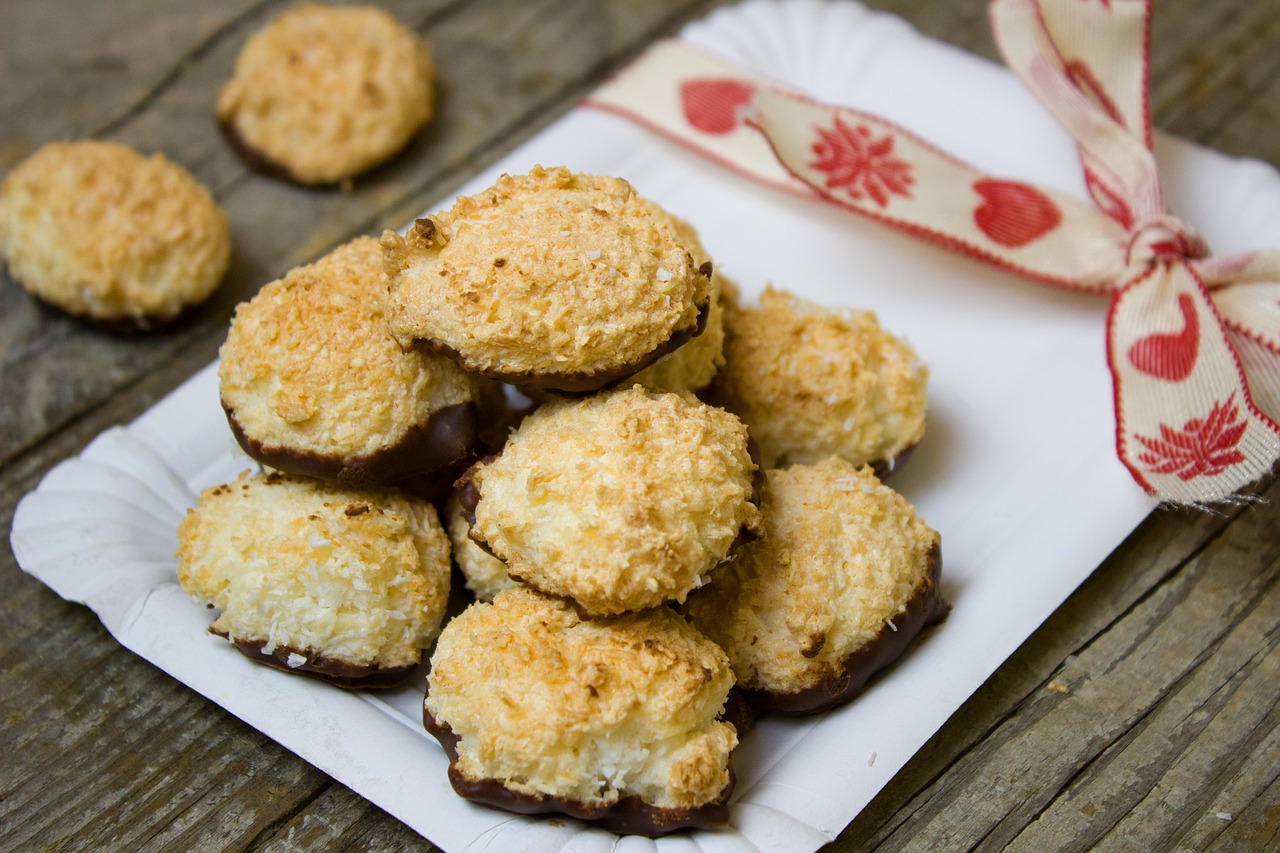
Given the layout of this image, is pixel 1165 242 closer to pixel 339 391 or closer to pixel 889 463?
pixel 889 463

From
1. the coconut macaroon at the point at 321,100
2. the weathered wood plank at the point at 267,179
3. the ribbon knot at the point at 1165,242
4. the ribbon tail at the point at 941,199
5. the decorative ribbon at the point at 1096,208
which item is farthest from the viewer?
the coconut macaroon at the point at 321,100

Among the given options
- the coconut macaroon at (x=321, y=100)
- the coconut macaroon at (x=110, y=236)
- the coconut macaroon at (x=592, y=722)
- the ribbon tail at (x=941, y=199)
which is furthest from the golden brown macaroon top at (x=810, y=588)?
the coconut macaroon at (x=321, y=100)

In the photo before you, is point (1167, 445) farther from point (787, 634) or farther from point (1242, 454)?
point (787, 634)

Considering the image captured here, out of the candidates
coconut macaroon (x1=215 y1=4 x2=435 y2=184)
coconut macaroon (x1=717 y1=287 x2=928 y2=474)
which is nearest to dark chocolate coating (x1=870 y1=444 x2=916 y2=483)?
coconut macaroon (x1=717 y1=287 x2=928 y2=474)

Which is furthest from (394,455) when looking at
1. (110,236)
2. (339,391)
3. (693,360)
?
(110,236)

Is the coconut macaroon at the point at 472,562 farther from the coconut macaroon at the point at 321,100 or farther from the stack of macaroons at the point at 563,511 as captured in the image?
the coconut macaroon at the point at 321,100

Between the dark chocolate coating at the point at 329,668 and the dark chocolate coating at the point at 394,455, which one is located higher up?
the dark chocolate coating at the point at 394,455

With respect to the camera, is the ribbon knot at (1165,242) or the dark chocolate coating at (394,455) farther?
the ribbon knot at (1165,242)
